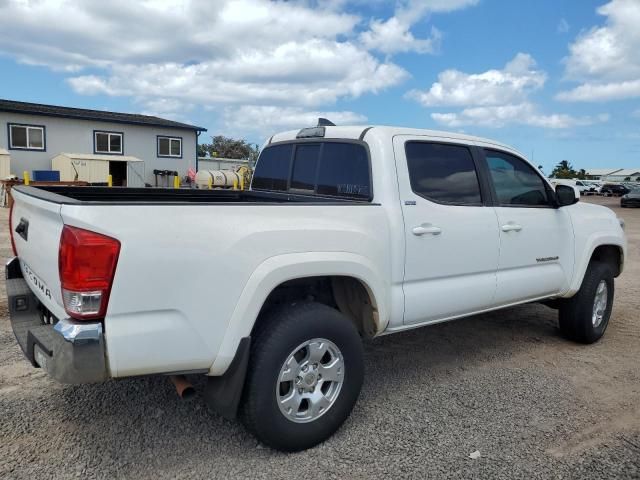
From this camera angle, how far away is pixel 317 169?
4227 mm

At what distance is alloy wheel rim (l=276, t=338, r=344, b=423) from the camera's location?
3.05m

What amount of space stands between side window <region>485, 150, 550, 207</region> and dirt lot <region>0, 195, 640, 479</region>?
4.65 feet

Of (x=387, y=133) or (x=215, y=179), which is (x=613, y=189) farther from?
(x=387, y=133)

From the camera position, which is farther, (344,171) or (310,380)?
(344,171)

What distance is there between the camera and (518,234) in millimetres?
4410

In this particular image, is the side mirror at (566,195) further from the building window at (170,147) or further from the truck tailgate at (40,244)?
the building window at (170,147)

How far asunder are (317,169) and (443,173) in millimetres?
950

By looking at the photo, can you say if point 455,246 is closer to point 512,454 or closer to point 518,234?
point 518,234

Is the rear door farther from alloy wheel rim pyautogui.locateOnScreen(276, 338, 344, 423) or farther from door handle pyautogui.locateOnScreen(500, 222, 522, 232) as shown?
alloy wheel rim pyautogui.locateOnScreen(276, 338, 344, 423)

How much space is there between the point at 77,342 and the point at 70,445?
3.65 feet

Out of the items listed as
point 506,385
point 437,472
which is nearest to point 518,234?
point 506,385

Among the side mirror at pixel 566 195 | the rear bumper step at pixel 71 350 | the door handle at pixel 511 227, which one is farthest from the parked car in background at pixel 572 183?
the rear bumper step at pixel 71 350

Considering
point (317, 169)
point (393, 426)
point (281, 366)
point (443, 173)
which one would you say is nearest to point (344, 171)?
point (317, 169)

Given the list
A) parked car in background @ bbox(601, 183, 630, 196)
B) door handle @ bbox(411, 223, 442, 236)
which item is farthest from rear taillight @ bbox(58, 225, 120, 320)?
parked car in background @ bbox(601, 183, 630, 196)
